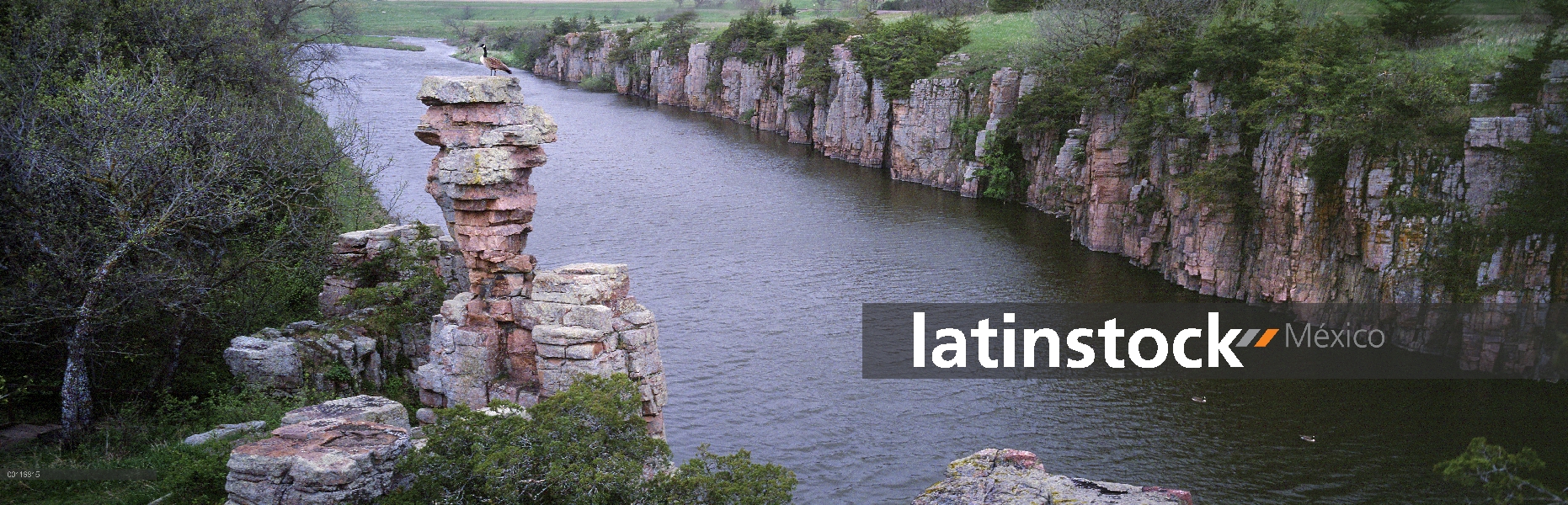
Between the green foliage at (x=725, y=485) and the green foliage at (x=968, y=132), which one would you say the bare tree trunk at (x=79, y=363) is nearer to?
the green foliage at (x=725, y=485)

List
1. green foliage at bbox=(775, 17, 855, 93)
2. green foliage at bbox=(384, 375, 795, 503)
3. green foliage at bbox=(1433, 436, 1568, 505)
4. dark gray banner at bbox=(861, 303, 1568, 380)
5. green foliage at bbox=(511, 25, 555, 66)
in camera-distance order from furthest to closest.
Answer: green foliage at bbox=(511, 25, 555, 66)
green foliage at bbox=(775, 17, 855, 93)
dark gray banner at bbox=(861, 303, 1568, 380)
green foliage at bbox=(384, 375, 795, 503)
green foliage at bbox=(1433, 436, 1568, 505)

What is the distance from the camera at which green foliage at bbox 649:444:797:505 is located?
18953mm

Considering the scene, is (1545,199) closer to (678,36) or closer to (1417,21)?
(1417,21)

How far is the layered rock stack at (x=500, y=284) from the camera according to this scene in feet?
82.2

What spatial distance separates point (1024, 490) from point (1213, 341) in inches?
975

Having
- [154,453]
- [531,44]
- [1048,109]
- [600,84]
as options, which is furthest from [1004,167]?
[531,44]

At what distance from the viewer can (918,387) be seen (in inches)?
1410

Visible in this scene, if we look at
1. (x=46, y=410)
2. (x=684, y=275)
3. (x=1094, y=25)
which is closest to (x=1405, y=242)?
(x=684, y=275)

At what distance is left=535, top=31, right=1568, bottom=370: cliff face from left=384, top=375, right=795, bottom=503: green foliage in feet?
96.1

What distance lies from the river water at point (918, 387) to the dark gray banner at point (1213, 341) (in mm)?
1100

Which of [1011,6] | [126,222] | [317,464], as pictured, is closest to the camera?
[317,464]

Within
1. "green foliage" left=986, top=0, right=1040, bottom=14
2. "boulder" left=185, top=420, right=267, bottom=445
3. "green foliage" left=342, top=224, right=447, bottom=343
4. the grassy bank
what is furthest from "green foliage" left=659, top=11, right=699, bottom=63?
"boulder" left=185, top=420, right=267, bottom=445

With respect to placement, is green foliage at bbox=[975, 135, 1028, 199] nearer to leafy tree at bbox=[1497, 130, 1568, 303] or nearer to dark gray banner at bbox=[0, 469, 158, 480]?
leafy tree at bbox=[1497, 130, 1568, 303]

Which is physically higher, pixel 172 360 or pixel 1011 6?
pixel 1011 6
